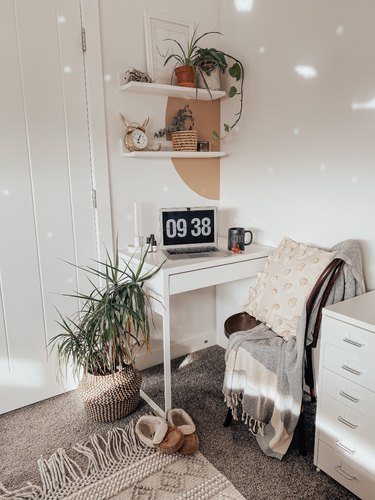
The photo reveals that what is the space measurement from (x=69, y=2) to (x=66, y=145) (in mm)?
716

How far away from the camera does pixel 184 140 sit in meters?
2.36

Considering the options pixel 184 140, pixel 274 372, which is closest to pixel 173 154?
pixel 184 140

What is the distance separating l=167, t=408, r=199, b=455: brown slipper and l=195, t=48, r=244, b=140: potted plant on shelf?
1.66 meters

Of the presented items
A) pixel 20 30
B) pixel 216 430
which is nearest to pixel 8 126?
pixel 20 30

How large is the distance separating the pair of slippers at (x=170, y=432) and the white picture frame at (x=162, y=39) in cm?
191

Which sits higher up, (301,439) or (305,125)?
(305,125)

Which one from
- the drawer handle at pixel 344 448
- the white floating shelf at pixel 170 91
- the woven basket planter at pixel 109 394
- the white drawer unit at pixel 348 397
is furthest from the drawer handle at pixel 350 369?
the white floating shelf at pixel 170 91

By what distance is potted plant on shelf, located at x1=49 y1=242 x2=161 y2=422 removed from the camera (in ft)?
6.08

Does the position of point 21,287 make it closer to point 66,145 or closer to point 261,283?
point 66,145

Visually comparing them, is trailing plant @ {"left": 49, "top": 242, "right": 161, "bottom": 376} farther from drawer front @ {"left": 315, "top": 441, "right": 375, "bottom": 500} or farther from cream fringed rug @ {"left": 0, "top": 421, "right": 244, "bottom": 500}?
drawer front @ {"left": 315, "top": 441, "right": 375, "bottom": 500}

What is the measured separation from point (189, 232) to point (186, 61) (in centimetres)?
106

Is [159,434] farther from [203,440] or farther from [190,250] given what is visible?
[190,250]

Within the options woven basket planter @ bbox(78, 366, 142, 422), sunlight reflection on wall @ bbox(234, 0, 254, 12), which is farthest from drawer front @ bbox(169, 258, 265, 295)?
sunlight reflection on wall @ bbox(234, 0, 254, 12)

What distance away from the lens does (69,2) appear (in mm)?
1973
